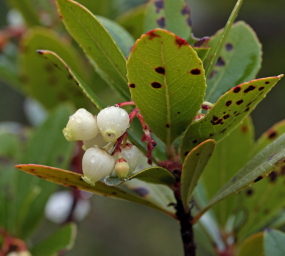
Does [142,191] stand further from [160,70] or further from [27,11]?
[27,11]

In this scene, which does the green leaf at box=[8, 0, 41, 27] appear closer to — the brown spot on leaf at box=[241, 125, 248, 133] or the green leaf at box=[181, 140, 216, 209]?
the brown spot on leaf at box=[241, 125, 248, 133]

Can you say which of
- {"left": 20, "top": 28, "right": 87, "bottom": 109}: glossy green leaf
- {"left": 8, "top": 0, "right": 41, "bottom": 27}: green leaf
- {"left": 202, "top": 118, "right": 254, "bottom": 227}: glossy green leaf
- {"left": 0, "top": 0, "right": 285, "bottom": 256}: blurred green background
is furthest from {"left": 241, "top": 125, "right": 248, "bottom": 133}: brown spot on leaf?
{"left": 0, "top": 0, "right": 285, "bottom": 256}: blurred green background

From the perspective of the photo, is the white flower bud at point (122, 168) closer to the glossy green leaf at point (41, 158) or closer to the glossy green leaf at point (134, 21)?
the glossy green leaf at point (41, 158)

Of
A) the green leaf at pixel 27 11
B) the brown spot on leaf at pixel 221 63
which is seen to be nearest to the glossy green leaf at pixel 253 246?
the brown spot on leaf at pixel 221 63

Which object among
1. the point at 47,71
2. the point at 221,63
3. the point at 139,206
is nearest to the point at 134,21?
the point at 47,71

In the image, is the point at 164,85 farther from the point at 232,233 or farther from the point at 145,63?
the point at 232,233

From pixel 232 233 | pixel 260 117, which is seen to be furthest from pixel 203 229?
pixel 260 117
